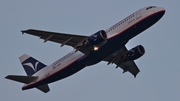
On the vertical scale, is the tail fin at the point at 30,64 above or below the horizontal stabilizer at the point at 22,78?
above

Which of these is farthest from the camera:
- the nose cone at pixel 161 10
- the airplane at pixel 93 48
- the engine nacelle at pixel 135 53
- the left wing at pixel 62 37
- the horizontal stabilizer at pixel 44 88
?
the horizontal stabilizer at pixel 44 88

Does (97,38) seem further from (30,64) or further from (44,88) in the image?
(30,64)

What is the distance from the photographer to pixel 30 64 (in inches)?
2584

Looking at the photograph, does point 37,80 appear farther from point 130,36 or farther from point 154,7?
point 154,7

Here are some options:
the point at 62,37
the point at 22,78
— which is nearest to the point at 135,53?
the point at 62,37

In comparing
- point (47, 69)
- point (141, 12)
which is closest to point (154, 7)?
point (141, 12)

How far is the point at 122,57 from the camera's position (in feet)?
203

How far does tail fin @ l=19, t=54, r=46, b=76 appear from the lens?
64.1 metres

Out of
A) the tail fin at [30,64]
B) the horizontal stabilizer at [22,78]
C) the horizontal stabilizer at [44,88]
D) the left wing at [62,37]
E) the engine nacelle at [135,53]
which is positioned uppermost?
the tail fin at [30,64]

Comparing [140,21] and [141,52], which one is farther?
[141,52]

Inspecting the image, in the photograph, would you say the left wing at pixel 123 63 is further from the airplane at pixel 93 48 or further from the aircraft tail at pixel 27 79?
the aircraft tail at pixel 27 79

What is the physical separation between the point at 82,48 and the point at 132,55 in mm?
7796

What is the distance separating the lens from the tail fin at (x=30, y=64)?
210 ft

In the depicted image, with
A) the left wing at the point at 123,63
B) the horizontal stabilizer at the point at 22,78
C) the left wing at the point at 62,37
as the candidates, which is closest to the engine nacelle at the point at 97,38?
the left wing at the point at 62,37
